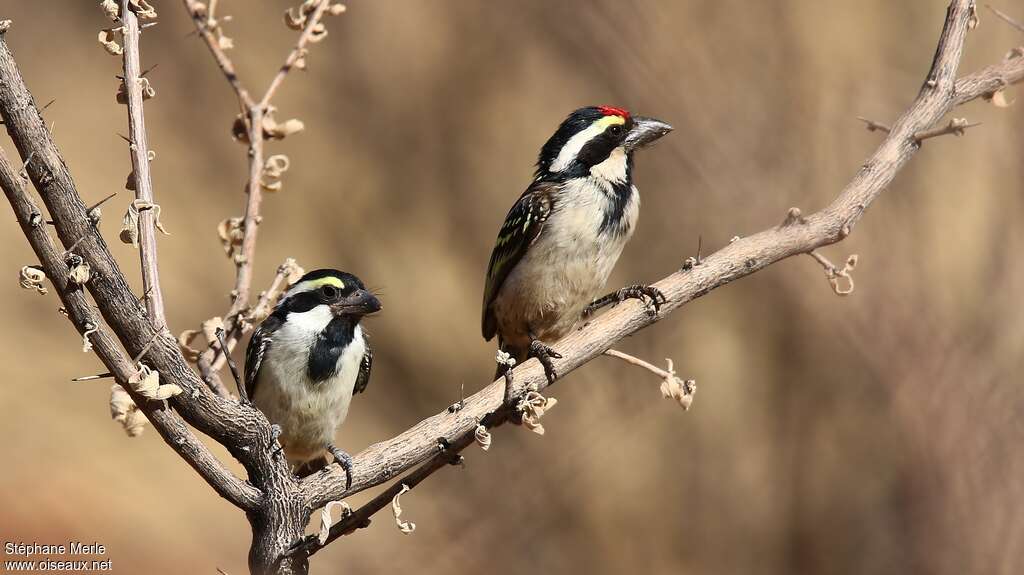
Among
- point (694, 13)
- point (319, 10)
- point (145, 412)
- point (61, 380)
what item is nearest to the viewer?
point (145, 412)

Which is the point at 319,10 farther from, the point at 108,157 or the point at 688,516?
the point at 688,516

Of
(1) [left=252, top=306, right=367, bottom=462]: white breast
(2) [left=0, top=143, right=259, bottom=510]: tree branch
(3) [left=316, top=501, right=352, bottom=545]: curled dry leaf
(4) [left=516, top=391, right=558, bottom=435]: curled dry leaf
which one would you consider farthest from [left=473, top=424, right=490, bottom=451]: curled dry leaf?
(1) [left=252, top=306, right=367, bottom=462]: white breast

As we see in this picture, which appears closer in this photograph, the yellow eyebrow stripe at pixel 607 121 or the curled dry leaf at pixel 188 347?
the curled dry leaf at pixel 188 347

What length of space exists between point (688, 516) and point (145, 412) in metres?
6.22

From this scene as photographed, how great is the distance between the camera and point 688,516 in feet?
26.2

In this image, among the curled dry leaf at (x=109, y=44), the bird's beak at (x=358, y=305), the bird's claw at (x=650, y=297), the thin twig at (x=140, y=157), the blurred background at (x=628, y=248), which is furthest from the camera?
the blurred background at (x=628, y=248)

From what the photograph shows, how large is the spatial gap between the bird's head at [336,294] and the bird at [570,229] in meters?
0.63

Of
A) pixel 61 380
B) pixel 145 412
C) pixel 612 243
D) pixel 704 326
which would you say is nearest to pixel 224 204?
pixel 61 380

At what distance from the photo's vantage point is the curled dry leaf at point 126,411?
235 centimetres

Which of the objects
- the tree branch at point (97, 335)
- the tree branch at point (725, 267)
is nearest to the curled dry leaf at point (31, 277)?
the tree branch at point (97, 335)

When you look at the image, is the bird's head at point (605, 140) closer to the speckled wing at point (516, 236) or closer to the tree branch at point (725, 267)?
the speckled wing at point (516, 236)

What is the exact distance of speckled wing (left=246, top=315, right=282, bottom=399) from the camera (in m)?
4.20

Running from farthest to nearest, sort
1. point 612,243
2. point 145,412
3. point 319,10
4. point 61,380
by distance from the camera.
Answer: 1. point 61,380
2. point 612,243
3. point 319,10
4. point 145,412

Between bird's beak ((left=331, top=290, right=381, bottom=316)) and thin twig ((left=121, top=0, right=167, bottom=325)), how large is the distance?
1.47 meters
